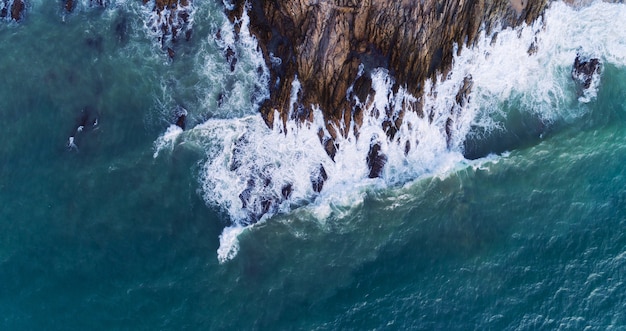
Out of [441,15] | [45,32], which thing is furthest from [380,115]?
[45,32]

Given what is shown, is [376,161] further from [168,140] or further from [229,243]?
[168,140]

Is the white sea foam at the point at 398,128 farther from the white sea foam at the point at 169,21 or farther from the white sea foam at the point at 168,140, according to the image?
the white sea foam at the point at 169,21

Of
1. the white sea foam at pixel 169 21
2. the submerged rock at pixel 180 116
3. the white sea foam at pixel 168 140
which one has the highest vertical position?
the white sea foam at pixel 169 21

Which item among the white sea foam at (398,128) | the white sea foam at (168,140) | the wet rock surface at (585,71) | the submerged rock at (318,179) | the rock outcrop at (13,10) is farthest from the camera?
the rock outcrop at (13,10)

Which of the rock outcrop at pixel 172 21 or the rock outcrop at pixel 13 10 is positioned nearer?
the rock outcrop at pixel 172 21

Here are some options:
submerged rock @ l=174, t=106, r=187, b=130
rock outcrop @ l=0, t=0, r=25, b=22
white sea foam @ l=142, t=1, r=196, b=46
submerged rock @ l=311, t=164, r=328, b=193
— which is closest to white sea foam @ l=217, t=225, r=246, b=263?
submerged rock @ l=311, t=164, r=328, b=193

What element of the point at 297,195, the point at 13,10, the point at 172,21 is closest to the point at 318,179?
the point at 297,195

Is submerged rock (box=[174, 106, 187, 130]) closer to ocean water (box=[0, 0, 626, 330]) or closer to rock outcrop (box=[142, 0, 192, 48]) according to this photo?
ocean water (box=[0, 0, 626, 330])

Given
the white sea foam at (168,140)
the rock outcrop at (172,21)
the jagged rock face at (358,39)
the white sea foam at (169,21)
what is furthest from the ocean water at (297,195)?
the jagged rock face at (358,39)
